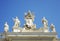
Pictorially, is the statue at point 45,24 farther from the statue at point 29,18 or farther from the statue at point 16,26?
the statue at point 16,26

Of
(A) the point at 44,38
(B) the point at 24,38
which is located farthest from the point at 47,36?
(B) the point at 24,38

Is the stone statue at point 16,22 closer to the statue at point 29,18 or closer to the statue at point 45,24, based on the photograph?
the statue at point 29,18

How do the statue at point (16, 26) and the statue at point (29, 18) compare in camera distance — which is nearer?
the statue at point (16, 26)

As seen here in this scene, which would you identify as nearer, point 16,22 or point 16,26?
point 16,26

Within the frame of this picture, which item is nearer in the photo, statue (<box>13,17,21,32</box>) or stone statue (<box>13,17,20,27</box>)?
statue (<box>13,17,21,32</box>)

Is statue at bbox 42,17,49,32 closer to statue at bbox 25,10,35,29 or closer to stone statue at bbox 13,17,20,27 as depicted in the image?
statue at bbox 25,10,35,29

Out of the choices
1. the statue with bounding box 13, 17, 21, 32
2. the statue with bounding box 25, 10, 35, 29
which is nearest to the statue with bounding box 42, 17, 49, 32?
the statue with bounding box 25, 10, 35, 29

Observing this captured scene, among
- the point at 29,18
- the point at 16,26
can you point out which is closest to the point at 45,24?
the point at 29,18

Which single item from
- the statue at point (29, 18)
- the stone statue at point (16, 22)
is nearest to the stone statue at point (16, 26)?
the stone statue at point (16, 22)

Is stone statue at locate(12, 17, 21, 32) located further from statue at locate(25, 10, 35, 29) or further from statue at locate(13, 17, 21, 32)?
statue at locate(25, 10, 35, 29)

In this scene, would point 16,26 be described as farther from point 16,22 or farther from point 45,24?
point 45,24

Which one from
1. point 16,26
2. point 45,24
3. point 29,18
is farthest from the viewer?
point 29,18

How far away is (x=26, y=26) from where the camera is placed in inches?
843

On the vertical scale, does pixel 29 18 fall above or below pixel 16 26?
above
